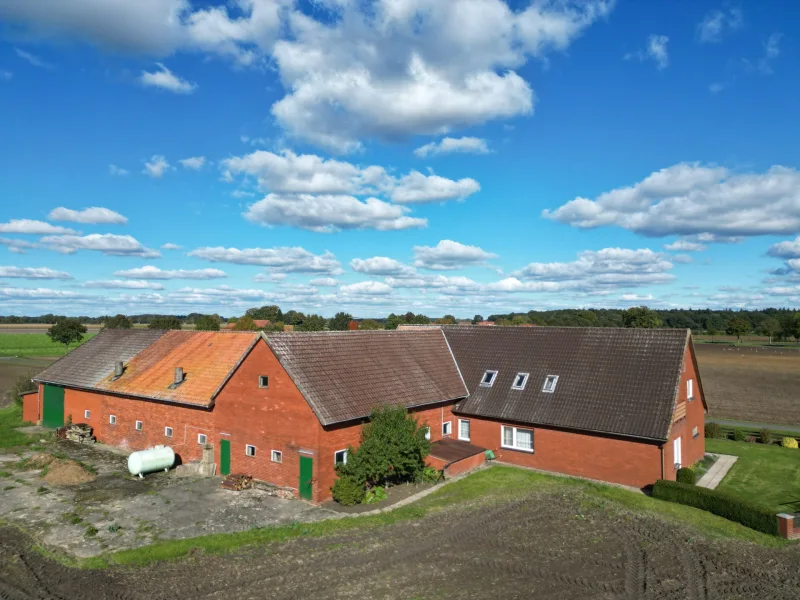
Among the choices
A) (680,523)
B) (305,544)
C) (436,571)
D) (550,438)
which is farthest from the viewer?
(550,438)

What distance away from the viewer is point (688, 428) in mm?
27516

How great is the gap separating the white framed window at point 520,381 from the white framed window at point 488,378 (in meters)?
1.44

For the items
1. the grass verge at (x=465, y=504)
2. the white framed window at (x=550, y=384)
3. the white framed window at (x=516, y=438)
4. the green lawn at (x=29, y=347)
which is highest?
the white framed window at (x=550, y=384)

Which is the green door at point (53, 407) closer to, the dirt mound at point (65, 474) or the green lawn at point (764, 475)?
the dirt mound at point (65, 474)

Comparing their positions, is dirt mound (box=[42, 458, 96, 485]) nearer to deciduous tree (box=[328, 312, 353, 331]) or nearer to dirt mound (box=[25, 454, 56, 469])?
dirt mound (box=[25, 454, 56, 469])

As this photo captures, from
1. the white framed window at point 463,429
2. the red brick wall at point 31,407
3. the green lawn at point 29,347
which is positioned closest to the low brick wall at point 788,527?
the white framed window at point 463,429

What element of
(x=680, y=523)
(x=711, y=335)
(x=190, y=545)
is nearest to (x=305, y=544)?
(x=190, y=545)

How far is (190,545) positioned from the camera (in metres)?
17.7

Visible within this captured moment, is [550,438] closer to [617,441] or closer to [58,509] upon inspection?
[617,441]

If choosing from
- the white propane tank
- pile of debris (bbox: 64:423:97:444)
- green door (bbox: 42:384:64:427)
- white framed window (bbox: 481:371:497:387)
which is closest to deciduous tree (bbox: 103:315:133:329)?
green door (bbox: 42:384:64:427)

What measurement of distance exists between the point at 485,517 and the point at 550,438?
825 cm

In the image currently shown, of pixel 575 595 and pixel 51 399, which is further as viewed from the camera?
pixel 51 399

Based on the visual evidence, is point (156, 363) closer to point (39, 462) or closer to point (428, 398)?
point (39, 462)

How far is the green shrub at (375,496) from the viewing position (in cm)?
2244
